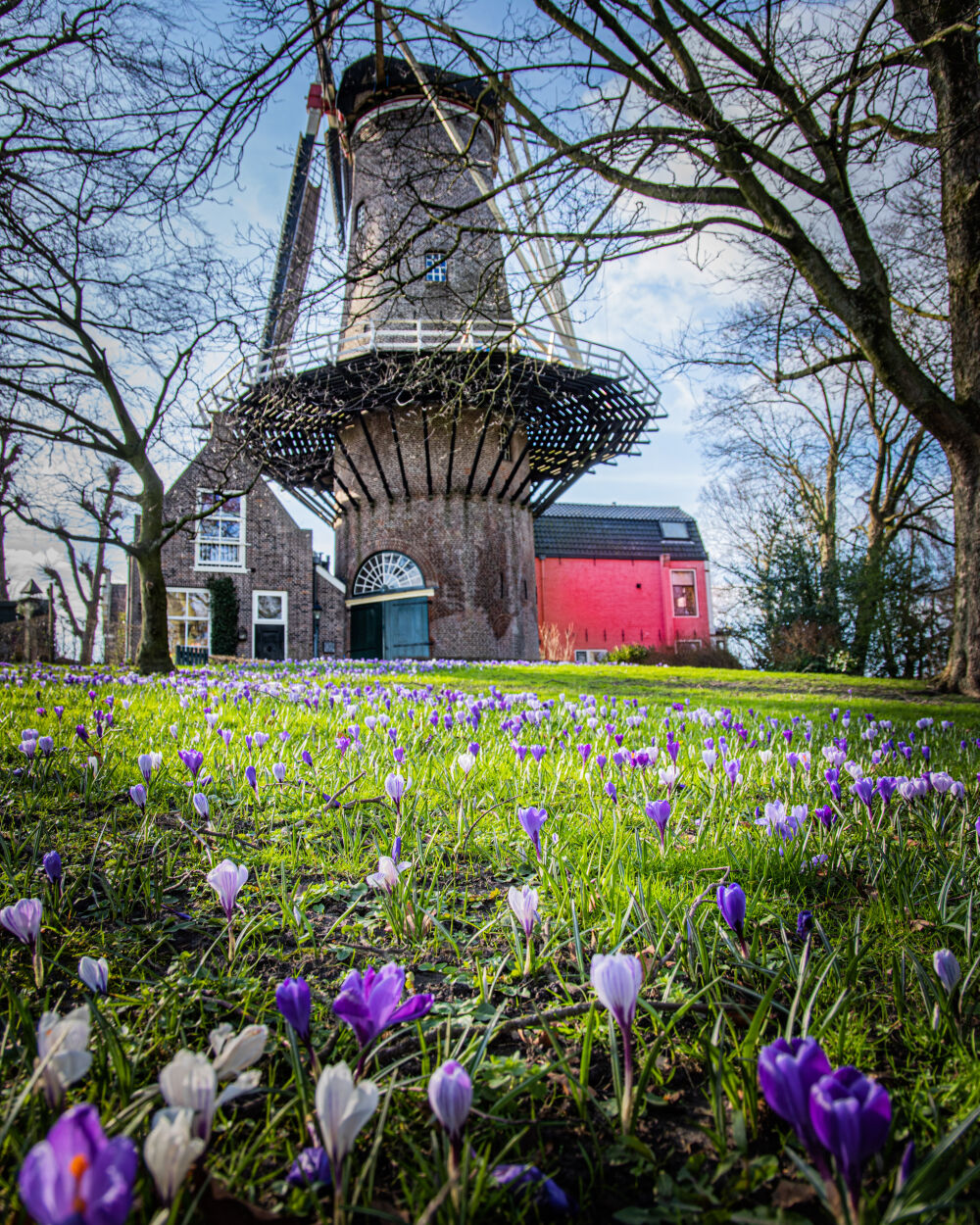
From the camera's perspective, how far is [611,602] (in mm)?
30047

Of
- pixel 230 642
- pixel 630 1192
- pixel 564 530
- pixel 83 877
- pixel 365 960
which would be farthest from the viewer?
pixel 564 530

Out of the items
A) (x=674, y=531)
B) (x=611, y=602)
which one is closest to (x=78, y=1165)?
(x=611, y=602)

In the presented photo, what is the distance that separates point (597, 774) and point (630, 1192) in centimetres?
191

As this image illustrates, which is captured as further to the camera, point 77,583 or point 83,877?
point 77,583

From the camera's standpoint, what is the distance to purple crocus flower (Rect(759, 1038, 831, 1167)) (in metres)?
0.59

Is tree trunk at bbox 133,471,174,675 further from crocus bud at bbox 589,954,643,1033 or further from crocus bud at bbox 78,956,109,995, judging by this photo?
crocus bud at bbox 589,954,643,1033

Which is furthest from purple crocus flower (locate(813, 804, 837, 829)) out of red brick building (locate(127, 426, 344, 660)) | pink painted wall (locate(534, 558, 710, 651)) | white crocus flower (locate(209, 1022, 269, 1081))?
pink painted wall (locate(534, 558, 710, 651))

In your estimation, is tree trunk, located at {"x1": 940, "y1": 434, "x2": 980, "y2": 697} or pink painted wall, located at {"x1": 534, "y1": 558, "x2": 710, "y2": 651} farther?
pink painted wall, located at {"x1": 534, "y1": 558, "x2": 710, "y2": 651}

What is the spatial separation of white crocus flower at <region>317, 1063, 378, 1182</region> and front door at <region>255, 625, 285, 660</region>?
20.9 metres

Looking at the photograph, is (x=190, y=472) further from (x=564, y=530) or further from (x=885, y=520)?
(x=885, y=520)

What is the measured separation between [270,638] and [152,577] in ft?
33.4

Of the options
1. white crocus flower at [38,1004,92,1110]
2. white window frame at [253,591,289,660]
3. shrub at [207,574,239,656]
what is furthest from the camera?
white window frame at [253,591,289,660]

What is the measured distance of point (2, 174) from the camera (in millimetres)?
4320

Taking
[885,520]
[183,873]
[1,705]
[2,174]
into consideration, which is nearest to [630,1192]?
[183,873]
